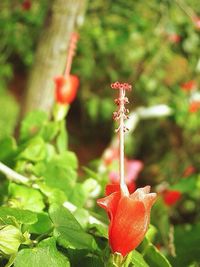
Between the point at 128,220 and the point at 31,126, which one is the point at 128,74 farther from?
the point at 128,220

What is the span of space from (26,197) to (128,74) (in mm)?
2413

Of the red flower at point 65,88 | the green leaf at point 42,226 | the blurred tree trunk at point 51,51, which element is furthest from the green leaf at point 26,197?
the blurred tree trunk at point 51,51

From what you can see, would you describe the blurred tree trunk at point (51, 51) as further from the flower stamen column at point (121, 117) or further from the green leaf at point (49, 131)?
the flower stamen column at point (121, 117)

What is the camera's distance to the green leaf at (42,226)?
497 mm

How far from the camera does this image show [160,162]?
303 cm

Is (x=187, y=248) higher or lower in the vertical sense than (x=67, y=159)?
lower

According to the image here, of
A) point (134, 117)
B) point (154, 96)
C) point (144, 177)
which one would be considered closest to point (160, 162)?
point (144, 177)

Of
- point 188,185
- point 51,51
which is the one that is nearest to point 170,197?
point 188,185

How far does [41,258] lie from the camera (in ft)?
1.35

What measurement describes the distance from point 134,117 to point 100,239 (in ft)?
3.25

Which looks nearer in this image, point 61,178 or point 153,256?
point 153,256

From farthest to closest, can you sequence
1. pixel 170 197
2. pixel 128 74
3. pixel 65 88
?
pixel 128 74, pixel 170 197, pixel 65 88

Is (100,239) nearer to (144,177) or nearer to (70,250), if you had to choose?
(70,250)

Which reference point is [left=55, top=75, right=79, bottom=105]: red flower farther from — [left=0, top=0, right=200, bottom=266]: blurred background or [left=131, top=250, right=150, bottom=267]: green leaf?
[left=131, top=250, right=150, bottom=267]: green leaf
